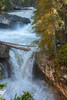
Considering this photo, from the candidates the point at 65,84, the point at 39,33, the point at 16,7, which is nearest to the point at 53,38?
the point at 39,33

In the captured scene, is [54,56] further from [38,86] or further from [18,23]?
[18,23]

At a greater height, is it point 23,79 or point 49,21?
point 49,21

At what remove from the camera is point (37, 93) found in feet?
29.6

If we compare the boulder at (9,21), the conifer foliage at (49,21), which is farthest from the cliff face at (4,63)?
the boulder at (9,21)

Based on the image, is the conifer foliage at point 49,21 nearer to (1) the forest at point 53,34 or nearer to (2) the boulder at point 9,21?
(1) the forest at point 53,34

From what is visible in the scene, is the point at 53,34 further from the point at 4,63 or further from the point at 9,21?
the point at 9,21

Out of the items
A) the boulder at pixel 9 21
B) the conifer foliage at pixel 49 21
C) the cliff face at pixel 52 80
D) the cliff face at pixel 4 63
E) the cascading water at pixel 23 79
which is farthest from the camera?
the boulder at pixel 9 21

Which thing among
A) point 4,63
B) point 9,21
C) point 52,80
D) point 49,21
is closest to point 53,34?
point 49,21

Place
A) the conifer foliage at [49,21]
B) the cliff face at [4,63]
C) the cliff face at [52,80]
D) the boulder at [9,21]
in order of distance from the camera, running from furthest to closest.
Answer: the boulder at [9,21]
the cliff face at [4,63]
the cliff face at [52,80]
the conifer foliage at [49,21]

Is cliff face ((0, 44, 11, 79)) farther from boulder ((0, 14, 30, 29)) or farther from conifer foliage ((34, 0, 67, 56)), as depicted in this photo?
boulder ((0, 14, 30, 29))

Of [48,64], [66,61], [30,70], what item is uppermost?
[66,61]

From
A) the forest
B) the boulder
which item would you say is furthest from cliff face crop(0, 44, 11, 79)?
the boulder

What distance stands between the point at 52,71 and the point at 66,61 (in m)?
1.29

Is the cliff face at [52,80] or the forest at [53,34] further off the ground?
the forest at [53,34]
